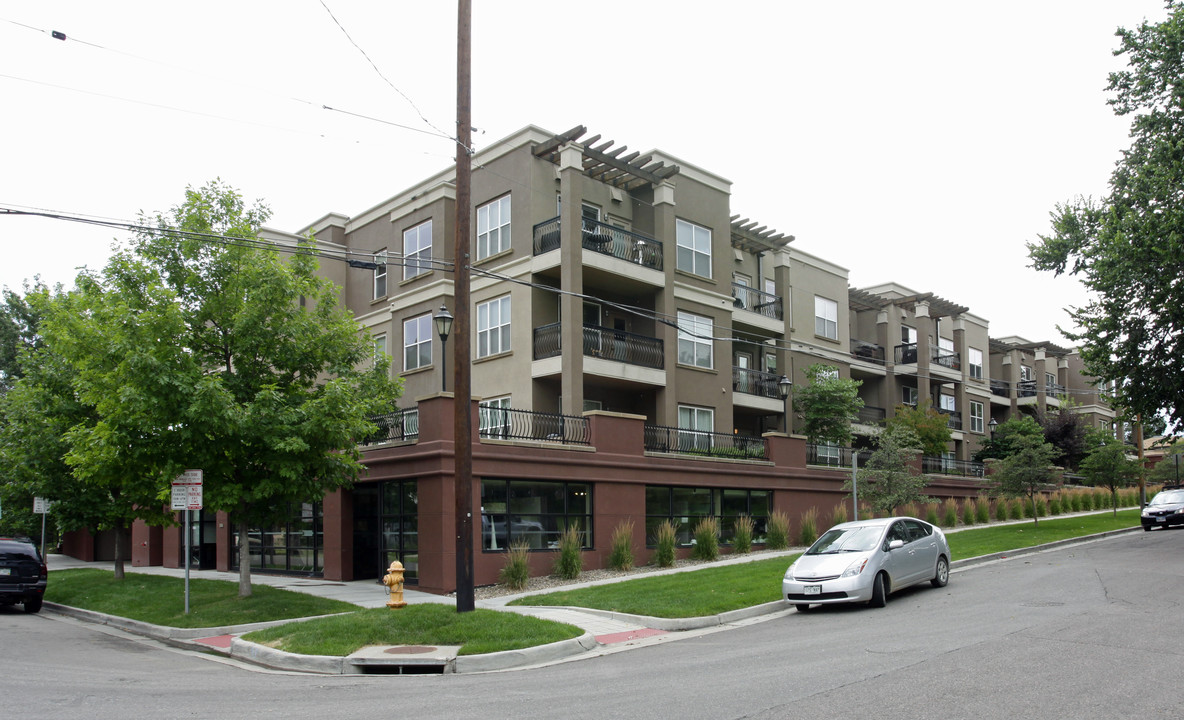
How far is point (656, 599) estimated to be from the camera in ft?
52.2

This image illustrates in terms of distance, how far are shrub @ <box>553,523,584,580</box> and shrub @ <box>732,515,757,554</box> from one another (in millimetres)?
5991

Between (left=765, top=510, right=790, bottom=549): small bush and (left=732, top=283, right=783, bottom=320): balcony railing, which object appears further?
(left=732, top=283, right=783, bottom=320): balcony railing

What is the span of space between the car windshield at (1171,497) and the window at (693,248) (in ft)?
57.8

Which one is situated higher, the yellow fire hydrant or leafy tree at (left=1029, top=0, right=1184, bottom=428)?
leafy tree at (left=1029, top=0, right=1184, bottom=428)

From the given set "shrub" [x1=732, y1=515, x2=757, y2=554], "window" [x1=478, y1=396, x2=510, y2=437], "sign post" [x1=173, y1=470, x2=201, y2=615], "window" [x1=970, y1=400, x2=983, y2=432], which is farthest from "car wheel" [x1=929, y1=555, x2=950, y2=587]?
"window" [x1=970, y1=400, x2=983, y2=432]

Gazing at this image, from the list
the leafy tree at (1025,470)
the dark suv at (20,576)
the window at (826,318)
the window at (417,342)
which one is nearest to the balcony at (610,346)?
the window at (417,342)

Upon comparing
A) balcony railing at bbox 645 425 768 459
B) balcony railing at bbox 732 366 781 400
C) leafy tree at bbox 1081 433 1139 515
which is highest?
balcony railing at bbox 732 366 781 400

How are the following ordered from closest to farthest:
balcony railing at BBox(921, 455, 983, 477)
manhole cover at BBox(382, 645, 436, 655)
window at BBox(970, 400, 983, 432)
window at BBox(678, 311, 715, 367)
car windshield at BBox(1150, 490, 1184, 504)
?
manhole cover at BBox(382, 645, 436, 655), window at BBox(678, 311, 715, 367), car windshield at BBox(1150, 490, 1184, 504), balcony railing at BBox(921, 455, 983, 477), window at BBox(970, 400, 983, 432)

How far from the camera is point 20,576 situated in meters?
20.2

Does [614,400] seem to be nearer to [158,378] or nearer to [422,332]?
[422,332]

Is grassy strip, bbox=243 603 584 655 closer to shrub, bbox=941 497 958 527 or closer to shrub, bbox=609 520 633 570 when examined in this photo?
shrub, bbox=609 520 633 570

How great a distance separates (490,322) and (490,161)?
5020 mm

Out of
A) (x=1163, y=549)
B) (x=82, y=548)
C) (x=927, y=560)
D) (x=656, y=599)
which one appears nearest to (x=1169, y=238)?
(x=1163, y=549)

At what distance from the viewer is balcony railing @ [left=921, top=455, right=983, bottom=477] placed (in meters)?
37.3
